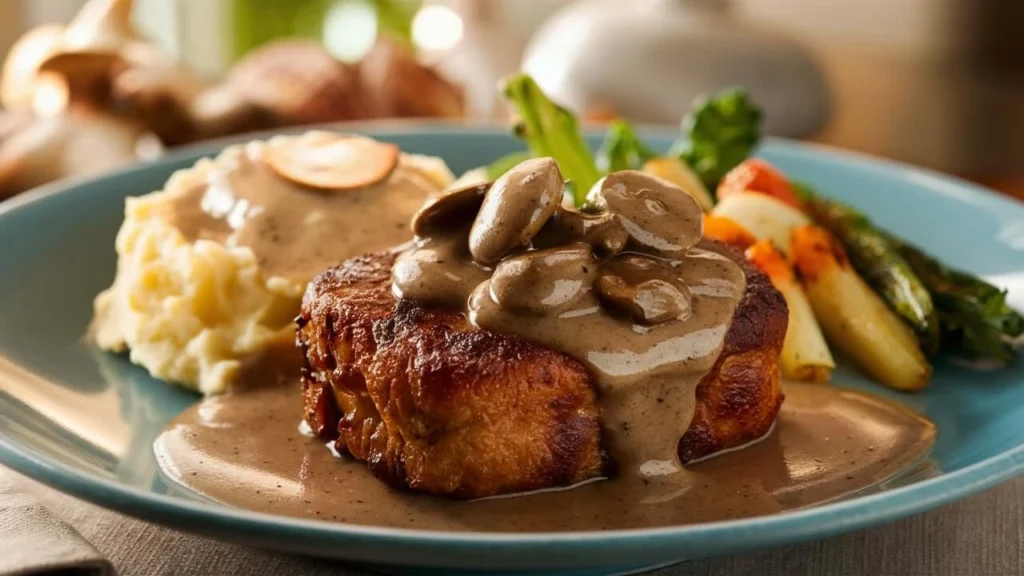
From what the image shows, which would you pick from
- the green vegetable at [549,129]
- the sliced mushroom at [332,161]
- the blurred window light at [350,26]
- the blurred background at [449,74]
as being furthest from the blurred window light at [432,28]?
the sliced mushroom at [332,161]

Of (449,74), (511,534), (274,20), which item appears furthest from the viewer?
(274,20)

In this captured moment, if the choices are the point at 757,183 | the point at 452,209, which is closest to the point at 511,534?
the point at 452,209

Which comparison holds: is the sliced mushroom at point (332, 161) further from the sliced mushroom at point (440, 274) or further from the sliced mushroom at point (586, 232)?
the sliced mushroom at point (586, 232)

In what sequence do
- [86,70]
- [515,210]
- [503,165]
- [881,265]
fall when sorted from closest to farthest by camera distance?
[515,210] → [881,265] → [503,165] → [86,70]

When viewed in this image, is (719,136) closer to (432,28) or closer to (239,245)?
(239,245)

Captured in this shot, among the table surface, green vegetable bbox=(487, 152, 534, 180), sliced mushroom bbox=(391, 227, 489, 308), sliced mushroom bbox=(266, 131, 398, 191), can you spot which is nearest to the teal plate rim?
the table surface
